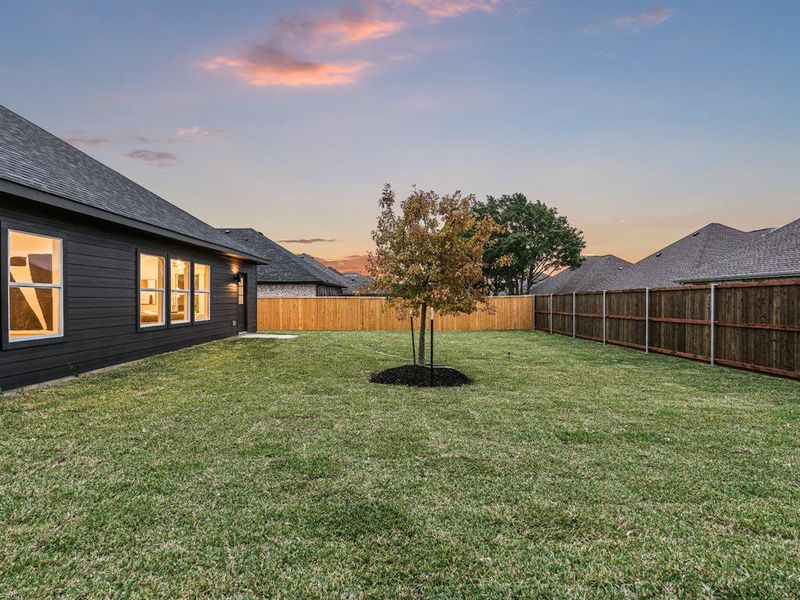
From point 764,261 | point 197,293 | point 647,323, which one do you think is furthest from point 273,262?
point 764,261

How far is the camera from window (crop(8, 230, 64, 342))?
6219mm

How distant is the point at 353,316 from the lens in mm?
18922

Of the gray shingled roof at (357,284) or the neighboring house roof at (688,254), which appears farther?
the neighboring house roof at (688,254)

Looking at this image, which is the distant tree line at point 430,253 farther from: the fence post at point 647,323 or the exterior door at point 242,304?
the exterior door at point 242,304

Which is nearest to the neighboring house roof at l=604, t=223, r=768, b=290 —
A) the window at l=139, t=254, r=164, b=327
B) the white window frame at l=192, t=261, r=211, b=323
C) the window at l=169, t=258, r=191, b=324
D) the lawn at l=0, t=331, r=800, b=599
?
the lawn at l=0, t=331, r=800, b=599

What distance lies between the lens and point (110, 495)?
8.97ft

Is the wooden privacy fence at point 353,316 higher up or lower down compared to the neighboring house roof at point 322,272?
lower down

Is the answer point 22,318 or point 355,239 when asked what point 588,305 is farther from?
point 22,318

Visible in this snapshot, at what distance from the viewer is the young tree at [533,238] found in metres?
33.6

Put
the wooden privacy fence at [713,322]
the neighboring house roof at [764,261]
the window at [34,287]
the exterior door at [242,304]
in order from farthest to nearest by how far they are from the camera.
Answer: the exterior door at [242,304]
the neighboring house roof at [764,261]
the wooden privacy fence at [713,322]
the window at [34,287]

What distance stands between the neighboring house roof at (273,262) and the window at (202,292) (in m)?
8.52

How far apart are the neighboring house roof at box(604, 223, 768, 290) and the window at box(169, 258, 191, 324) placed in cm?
1909

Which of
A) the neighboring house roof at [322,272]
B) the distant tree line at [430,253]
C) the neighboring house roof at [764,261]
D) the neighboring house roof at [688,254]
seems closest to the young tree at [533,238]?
the neighboring house roof at [688,254]

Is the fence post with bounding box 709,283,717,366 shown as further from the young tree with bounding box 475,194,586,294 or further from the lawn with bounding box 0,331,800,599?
the young tree with bounding box 475,194,586,294
